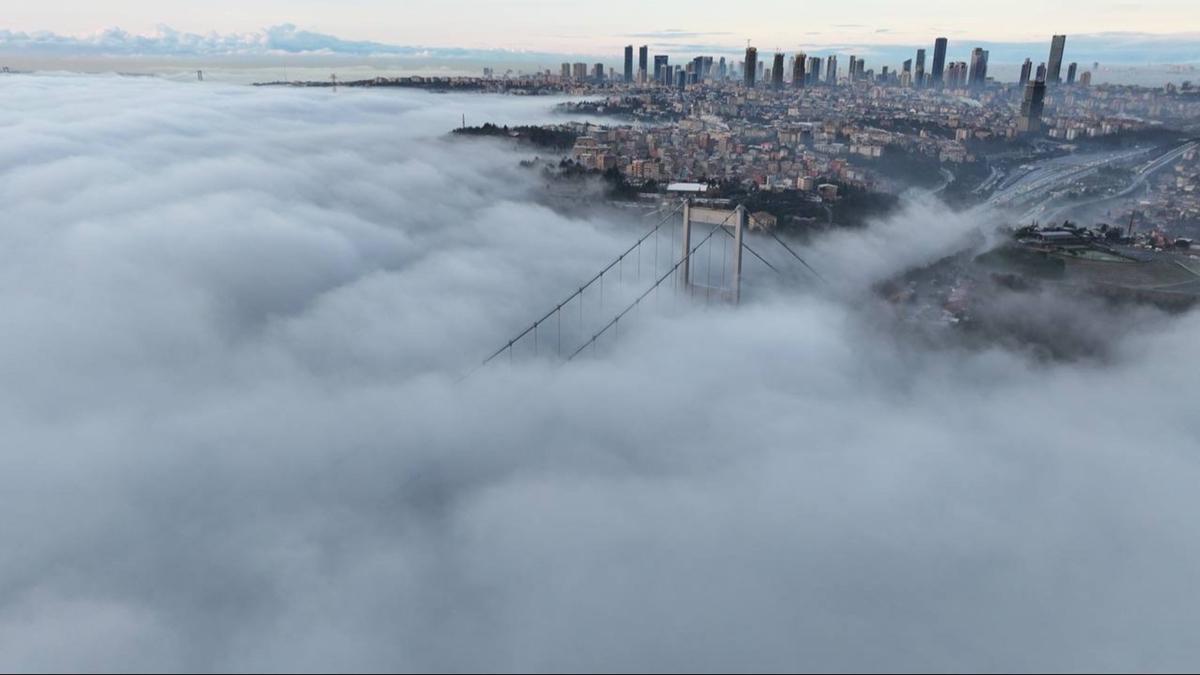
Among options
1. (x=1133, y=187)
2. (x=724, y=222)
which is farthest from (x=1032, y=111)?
(x=724, y=222)

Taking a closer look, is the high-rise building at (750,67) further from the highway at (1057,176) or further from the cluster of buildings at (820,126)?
the highway at (1057,176)

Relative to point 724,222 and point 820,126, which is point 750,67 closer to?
point 820,126

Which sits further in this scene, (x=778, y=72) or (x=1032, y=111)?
(x=778, y=72)

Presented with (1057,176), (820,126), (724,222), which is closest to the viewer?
(724,222)

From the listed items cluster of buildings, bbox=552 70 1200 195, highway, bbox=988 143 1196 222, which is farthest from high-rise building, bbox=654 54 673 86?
highway, bbox=988 143 1196 222

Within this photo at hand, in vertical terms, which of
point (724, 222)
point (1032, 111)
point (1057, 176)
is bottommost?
point (1057, 176)

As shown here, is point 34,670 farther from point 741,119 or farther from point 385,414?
point 741,119

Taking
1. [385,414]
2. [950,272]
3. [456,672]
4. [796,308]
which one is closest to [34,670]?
[456,672]
